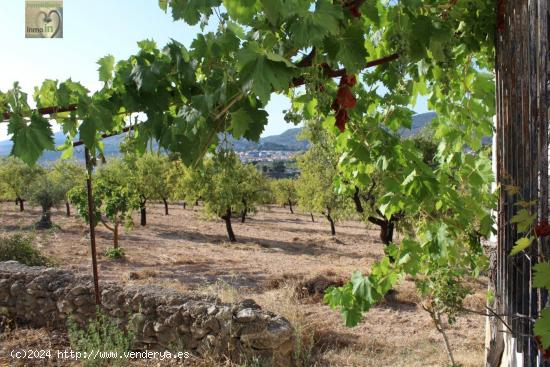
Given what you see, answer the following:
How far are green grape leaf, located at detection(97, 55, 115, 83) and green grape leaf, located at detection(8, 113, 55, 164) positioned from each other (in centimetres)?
30

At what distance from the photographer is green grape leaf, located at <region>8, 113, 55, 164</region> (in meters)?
1.34

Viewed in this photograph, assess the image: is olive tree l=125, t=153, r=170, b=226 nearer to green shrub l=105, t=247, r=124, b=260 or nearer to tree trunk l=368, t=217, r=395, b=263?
green shrub l=105, t=247, r=124, b=260

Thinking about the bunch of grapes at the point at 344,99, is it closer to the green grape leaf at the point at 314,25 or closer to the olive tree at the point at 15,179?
the green grape leaf at the point at 314,25

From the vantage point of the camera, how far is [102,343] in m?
5.64

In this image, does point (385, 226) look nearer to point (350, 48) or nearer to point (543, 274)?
point (543, 274)

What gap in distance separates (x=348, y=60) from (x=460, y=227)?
1.47 m

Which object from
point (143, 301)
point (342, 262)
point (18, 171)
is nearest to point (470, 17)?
point (143, 301)

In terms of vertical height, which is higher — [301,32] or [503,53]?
[503,53]

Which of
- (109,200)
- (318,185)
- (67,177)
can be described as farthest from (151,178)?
(109,200)

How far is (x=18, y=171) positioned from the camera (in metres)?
31.6

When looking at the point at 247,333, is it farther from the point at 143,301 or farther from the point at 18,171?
the point at 18,171

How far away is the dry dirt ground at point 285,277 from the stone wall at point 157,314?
420 mm

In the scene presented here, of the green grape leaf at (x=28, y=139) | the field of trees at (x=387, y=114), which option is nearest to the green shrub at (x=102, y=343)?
the field of trees at (x=387, y=114)

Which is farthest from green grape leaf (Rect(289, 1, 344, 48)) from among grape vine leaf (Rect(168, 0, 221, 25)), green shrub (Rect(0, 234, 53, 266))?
green shrub (Rect(0, 234, 53, 266))
